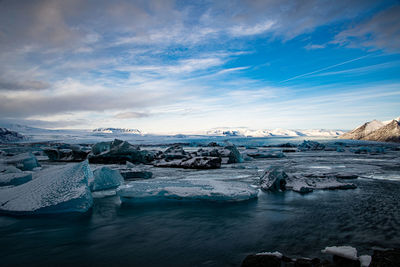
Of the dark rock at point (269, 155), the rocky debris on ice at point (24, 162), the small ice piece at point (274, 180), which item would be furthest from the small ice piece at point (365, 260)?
the dark rock at point (269, 155)

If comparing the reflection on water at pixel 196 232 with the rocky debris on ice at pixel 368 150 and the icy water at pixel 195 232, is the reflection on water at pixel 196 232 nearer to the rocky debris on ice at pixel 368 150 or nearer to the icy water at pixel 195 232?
the icy water at pixel 195 232

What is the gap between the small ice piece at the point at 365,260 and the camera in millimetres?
1434

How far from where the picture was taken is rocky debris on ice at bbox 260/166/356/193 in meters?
4.00

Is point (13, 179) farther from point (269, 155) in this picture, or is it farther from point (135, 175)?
point (269, 155)

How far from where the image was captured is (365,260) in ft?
4.84

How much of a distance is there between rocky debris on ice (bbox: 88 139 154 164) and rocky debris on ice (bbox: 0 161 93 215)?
713 centimetres

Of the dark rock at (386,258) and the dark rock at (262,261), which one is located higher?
the dark rock at (386,258)

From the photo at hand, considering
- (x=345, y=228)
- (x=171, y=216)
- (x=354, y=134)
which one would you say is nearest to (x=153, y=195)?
(x=171, y=216)

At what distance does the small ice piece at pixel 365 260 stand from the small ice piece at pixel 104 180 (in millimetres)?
4058

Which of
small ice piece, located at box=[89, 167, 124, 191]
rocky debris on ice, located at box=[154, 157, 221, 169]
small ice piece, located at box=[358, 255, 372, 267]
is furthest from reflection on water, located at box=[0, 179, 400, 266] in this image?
rocky debris on ice, located at box=[154, 157, 221, 169]

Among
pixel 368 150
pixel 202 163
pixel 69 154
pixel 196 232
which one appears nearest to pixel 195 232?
pixel 196 232

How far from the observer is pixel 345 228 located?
2.17 meters

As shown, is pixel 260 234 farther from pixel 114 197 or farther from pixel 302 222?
pixel 114 197

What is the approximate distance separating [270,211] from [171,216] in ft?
3.90
